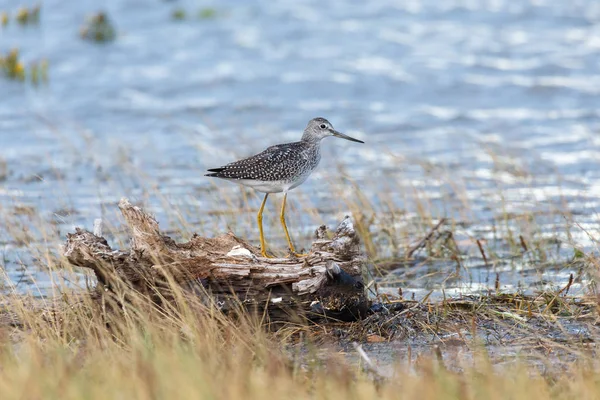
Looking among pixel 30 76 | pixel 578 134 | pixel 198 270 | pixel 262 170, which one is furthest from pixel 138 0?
→ pixel 198 270

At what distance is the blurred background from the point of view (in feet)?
33.5

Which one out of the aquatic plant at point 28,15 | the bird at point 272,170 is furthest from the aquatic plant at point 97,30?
the bird at point 272,170

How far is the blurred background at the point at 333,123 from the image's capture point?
1021 centimetres

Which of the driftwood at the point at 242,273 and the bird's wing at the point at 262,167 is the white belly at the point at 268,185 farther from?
the driftwood at the point at 242,273

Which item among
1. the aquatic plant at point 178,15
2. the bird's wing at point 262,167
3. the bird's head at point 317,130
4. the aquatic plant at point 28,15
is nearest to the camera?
the bird's wing at point 262,167

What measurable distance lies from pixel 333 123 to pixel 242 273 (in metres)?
10.1

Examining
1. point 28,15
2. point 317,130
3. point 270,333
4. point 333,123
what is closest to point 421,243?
point 317,130

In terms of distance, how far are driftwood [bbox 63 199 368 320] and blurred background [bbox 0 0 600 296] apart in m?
0.99

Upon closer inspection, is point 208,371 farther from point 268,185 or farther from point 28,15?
point 28,15

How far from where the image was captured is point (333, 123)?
1698 centimetres

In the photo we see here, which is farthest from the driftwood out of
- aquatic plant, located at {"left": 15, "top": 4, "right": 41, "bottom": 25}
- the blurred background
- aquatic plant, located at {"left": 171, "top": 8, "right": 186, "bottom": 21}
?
aquatic plant, located at {"left": 171, "top": 8, "right": 186, "bottom": 21}

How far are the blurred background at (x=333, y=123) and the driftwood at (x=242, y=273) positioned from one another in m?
0.99

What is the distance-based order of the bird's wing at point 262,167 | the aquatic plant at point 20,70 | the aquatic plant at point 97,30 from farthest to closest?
the aquatic plant at point 97,30 → the aquatic plant at point 20,70 → the bird's wing at point 262,167

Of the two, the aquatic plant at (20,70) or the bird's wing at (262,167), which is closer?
the bird's wing at (262,167)
